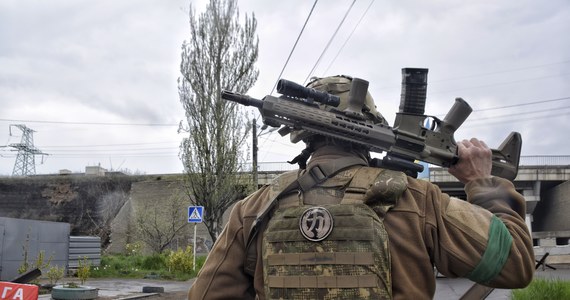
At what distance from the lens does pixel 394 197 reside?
185 centimetres

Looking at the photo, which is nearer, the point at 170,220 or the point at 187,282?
the point at 187,282

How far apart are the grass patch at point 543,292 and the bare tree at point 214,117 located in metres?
15.5

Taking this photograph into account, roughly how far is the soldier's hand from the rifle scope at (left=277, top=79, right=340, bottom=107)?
22.0 inches

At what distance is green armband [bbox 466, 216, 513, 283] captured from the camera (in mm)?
1779

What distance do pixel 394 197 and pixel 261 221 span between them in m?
0.53

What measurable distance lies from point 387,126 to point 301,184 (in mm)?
529

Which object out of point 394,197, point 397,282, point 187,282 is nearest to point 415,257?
point 397,282

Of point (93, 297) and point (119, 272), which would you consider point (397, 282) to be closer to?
point (93, 297)

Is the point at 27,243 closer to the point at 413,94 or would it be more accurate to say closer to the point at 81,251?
the point at 81,251

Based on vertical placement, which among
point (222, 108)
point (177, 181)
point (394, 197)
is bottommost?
point (394, 197)

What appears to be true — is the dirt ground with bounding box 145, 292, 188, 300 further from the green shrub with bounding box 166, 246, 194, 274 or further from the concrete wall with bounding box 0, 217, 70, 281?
the green shrub with bounding box 166, 246, 194, 274

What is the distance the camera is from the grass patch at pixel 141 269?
1894 cm

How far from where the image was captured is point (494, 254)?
1.78m

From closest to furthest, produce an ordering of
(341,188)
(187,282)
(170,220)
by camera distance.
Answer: (341,188), (187,282), (170,220)
